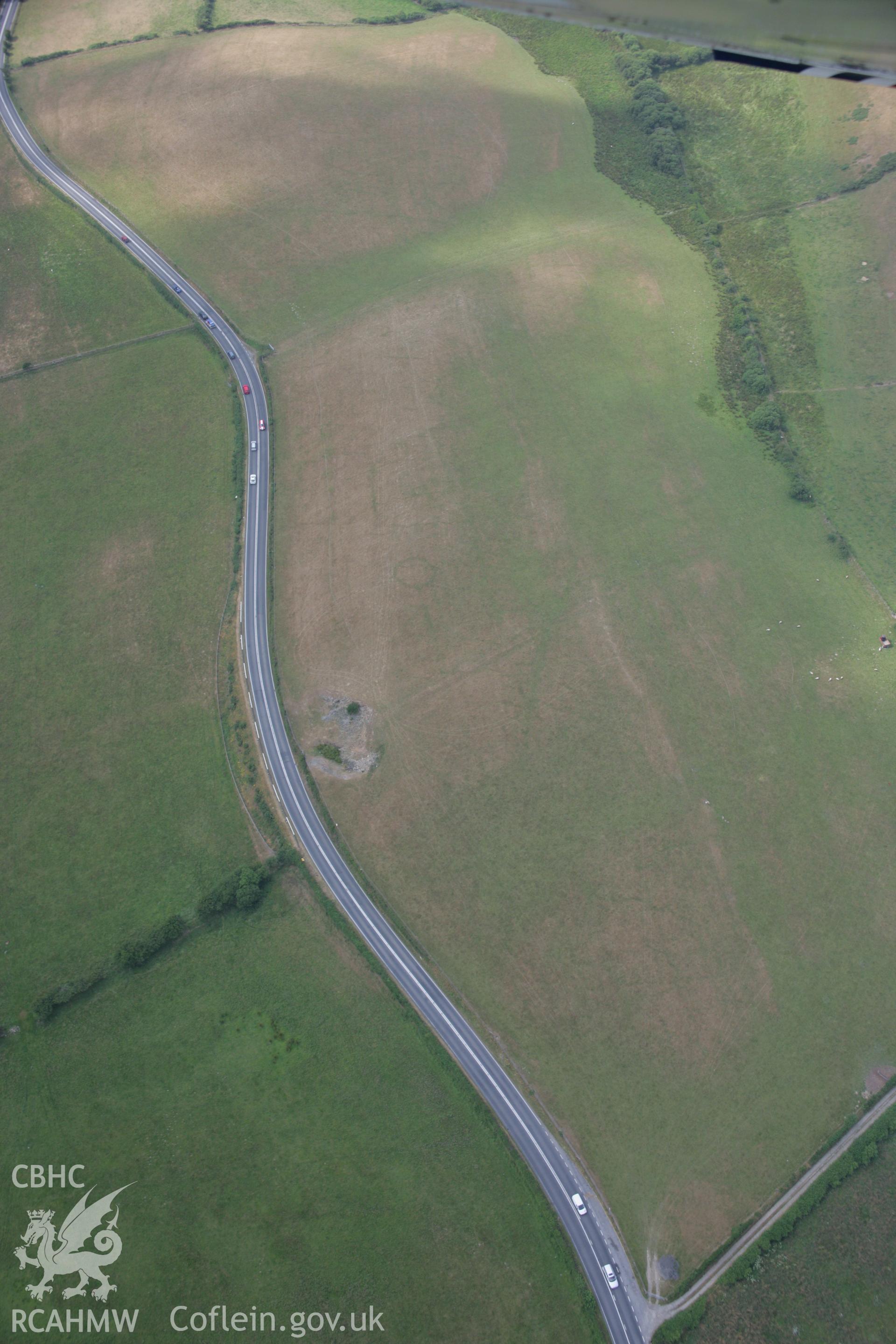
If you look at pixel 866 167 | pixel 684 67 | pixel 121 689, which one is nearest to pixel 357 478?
pixel 121 689

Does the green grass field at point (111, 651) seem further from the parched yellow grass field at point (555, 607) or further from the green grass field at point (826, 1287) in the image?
the green grass field at point (826, 1287)

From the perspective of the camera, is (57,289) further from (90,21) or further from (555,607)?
(555,607)

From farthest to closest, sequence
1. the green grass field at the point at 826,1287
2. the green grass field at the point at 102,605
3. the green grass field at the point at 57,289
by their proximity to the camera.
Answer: the green grass field at the point at 57,289 → the green grass field at the point at 102,605 → the green grass field at the point at 826,1287

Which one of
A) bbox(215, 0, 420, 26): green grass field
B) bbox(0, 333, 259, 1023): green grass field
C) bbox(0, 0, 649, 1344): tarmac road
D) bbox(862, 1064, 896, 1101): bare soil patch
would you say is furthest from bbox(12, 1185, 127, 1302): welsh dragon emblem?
bbox(215, 0, 420, 26): green grass field

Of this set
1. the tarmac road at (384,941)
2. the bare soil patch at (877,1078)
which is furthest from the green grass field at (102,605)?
the bare soil patch at (877,1078)

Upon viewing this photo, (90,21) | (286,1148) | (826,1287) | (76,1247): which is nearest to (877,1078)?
(826,1287)

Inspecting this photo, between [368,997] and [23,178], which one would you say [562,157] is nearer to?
[23,178]
